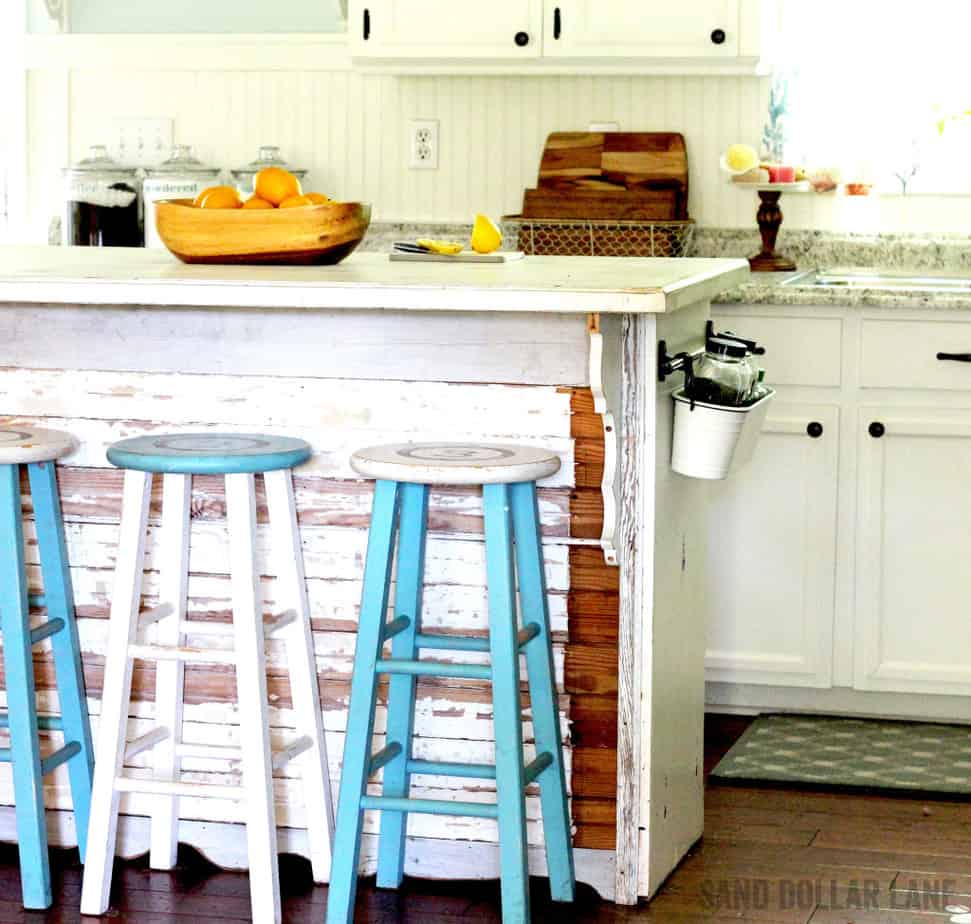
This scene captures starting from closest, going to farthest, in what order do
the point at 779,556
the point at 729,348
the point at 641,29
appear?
1. the point at 729,348
2. the point at 779,556
3. the point at 641,29

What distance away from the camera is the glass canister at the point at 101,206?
3.94 metres

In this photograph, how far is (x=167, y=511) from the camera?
233cm

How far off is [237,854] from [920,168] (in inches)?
94.5

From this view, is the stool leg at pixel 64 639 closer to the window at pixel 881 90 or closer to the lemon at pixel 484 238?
the lemon at pixel 484 238

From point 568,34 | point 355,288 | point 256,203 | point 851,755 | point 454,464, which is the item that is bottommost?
point 851,755

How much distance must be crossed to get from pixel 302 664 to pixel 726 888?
72 cm

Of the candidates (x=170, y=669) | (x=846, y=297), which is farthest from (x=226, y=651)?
(x=846, y=297)

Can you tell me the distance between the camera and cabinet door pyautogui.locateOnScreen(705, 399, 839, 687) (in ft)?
10.9

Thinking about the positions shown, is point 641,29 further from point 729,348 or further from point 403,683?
point 403,683

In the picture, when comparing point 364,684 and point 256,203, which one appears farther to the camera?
point 256,203

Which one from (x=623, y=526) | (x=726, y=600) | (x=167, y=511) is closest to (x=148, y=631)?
(x=167, y=511)

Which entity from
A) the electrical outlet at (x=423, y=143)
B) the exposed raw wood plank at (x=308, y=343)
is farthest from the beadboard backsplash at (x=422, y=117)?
the exposed raw wood plank at (x=308, y=343)

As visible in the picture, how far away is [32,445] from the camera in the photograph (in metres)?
2.28

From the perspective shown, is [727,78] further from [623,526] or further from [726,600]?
[623,526]
